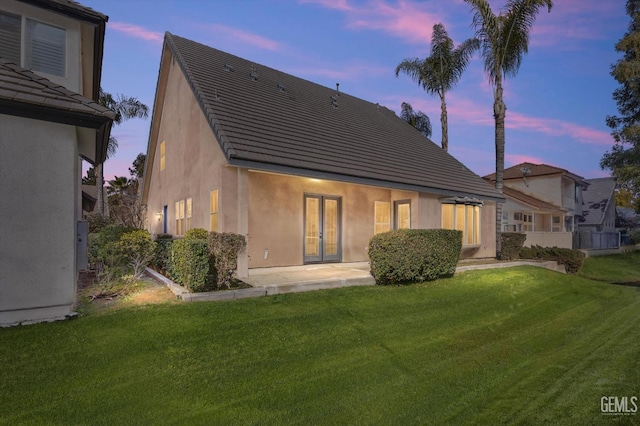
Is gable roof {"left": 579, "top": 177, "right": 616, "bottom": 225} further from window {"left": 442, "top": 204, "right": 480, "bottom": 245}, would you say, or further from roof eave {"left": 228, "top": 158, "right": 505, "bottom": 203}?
roof eave {"left": 228, "top": 158, "right": 505, "bottom": 203}

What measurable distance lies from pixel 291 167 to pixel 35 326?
628 cm

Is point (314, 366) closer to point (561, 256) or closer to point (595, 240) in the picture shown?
point (561, 256)

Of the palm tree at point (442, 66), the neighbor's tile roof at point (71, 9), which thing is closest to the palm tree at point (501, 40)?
the palm tree at point (442, 66)

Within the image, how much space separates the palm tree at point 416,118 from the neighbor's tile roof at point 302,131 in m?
13.2

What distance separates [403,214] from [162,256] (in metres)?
8.77

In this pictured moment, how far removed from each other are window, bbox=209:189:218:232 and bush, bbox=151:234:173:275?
46.4 inches

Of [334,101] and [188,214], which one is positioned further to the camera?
[334,101]

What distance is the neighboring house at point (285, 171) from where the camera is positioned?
31.7ft

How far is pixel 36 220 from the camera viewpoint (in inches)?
207

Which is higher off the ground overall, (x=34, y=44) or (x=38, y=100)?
(x=34, y=44)

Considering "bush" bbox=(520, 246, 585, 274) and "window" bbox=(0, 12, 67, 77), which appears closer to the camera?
"window" bbox=(0, 12, 67, 77)

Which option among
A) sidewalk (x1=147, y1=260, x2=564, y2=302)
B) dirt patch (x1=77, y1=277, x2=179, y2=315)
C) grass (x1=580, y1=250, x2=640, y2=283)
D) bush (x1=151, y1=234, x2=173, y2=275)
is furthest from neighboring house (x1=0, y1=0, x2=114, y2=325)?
grass (x1=580, y1=250, x2=640, y2=283)

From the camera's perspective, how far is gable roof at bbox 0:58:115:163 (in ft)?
16.5

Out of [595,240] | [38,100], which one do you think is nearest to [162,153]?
[38,100]
